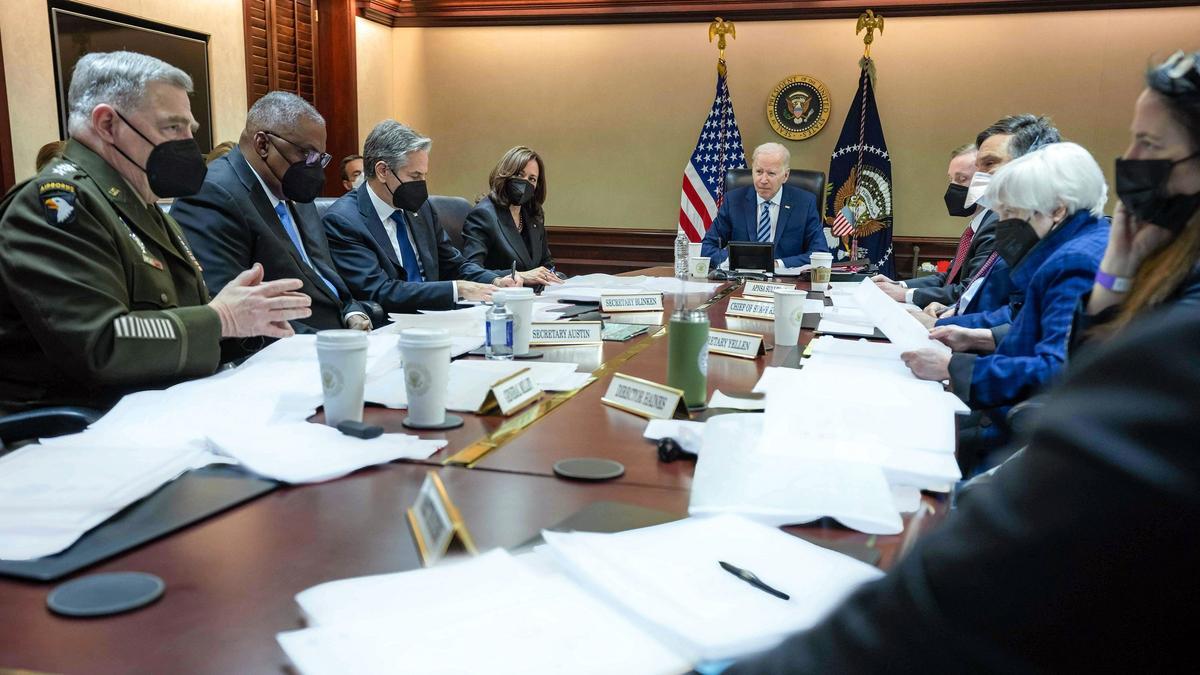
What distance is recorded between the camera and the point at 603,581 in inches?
30.9

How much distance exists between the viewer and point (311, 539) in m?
0.95

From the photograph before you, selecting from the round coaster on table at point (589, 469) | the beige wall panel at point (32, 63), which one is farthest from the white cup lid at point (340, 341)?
the beige wall panel at point (32, 63)

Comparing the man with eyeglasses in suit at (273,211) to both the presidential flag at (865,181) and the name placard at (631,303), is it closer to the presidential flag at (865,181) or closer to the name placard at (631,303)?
the name placard at (631,303)

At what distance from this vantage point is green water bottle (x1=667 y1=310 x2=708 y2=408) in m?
1.50

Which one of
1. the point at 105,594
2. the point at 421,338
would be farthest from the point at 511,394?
the point at 105,594

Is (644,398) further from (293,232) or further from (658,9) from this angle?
(658,9)

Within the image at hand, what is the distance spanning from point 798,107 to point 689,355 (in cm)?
529

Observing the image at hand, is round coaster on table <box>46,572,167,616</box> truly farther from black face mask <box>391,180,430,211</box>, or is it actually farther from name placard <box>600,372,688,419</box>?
black face mask <box>391,180,430,211</box>

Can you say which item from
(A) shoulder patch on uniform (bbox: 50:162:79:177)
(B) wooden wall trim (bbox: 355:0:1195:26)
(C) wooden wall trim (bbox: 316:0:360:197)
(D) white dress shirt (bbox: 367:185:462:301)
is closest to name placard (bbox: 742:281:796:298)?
(D) white dress shirt (bbox: 367:185:462:301)

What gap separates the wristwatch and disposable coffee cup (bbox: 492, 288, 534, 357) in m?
1.22

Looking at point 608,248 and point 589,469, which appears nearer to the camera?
point 589,469

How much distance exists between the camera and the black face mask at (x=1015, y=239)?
2235 mm

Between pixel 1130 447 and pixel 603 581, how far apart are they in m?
0.51

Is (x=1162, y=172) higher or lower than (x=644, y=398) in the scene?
higher
